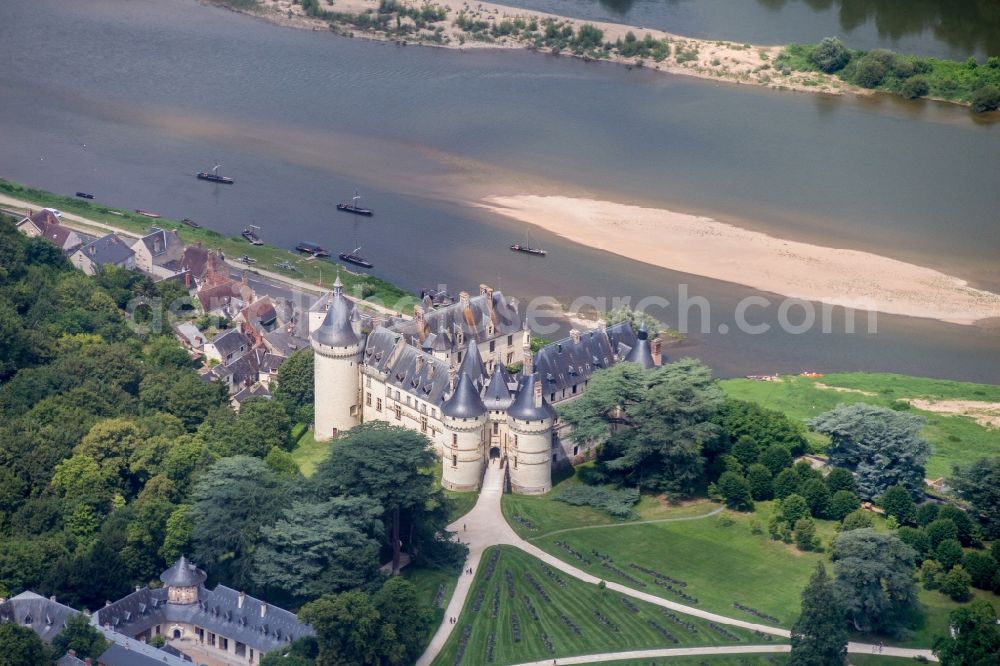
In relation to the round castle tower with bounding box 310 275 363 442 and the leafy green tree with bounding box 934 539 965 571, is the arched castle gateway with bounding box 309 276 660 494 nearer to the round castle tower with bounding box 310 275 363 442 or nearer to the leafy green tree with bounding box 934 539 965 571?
the round castle tower with bounding box 310 275 363 442

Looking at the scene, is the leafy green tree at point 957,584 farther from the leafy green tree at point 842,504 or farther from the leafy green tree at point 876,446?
the leafy green tree at point 876,446

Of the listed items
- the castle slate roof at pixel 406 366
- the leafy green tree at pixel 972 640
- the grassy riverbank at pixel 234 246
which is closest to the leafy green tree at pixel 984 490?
the leafy green tree at pixel 972 640

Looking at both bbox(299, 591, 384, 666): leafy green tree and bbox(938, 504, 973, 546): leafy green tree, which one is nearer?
bbox(299, 591, 384, 666): leafy green tree

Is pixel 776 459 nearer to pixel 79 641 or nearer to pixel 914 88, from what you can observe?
pixel 79 641

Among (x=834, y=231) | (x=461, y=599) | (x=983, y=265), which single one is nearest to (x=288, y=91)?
(x=834, y=231)

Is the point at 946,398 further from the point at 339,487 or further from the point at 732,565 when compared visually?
the point at 339,487

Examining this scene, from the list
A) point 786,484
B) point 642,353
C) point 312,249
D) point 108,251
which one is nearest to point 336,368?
point 642,353

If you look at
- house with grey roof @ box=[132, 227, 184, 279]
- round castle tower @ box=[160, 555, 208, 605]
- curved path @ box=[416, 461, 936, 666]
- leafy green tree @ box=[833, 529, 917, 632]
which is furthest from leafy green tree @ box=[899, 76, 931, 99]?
round castle tower @ box=[160, 555, 208, 605]
